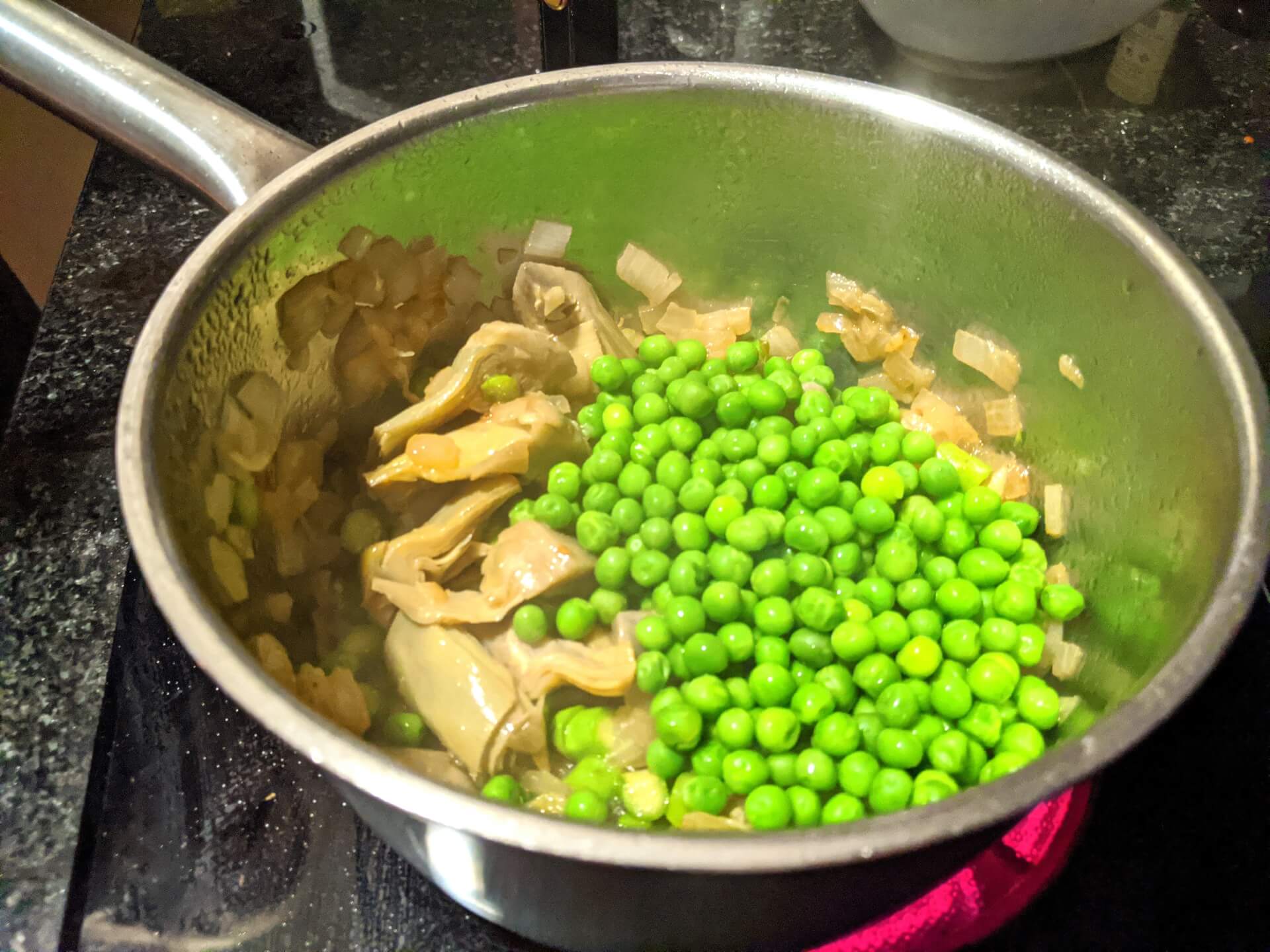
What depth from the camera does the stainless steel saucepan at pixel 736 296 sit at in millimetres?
812

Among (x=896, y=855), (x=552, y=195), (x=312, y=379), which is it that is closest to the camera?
(x=896, y=855)

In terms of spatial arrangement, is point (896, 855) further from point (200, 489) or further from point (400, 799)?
point (200, 489)

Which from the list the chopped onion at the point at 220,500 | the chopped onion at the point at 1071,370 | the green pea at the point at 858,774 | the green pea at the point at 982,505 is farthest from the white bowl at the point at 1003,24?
the chopped onion at the point at 220,500

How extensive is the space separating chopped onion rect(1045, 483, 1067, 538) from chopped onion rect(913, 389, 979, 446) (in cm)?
21

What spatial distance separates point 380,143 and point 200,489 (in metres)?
0.59

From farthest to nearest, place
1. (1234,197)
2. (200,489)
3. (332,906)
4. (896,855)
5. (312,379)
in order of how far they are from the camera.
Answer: (1234,197), (312,379), (332,906), (200,489), (896,855)

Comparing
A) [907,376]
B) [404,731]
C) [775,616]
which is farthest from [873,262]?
[404,731]

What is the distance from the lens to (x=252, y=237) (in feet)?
4.10

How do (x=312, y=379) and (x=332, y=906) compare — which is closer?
(x=332, y=906)

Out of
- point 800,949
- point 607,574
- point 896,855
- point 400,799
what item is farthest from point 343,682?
point 896,855

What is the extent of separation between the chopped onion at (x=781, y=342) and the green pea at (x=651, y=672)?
76 cm

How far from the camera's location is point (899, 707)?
4.52 ft

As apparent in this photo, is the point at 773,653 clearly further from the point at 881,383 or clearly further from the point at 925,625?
the point at 881,383

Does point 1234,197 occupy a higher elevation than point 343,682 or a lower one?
higher
